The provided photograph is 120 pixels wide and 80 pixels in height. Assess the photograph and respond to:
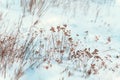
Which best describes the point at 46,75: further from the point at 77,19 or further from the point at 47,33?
the point at 77,19

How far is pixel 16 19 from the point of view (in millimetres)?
4930

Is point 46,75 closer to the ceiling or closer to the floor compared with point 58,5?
closer to the floor

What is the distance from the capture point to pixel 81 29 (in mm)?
5465

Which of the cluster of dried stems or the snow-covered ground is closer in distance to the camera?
the cluster of dried stems

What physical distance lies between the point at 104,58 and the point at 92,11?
2.27 m

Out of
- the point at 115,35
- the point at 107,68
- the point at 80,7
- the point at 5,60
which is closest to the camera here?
the point at 5,60

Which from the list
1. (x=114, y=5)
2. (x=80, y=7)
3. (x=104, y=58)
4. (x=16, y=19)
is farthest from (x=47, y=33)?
(x=114, y=5)

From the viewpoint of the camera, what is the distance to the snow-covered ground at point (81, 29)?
3.61 metres

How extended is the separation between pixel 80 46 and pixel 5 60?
4.65 ft

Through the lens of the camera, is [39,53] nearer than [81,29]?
Yes

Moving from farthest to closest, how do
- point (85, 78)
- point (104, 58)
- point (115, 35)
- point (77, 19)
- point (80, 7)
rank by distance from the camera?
point (80, 7)
point (77, 19)
point (115, 35)
point (104, 58)
point (85, 78)

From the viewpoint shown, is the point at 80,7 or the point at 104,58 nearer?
the point at 104,58

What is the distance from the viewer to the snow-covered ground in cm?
361

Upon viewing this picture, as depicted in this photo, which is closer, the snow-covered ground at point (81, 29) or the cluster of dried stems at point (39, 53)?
the cluster of dried stems at point (39, 53)
